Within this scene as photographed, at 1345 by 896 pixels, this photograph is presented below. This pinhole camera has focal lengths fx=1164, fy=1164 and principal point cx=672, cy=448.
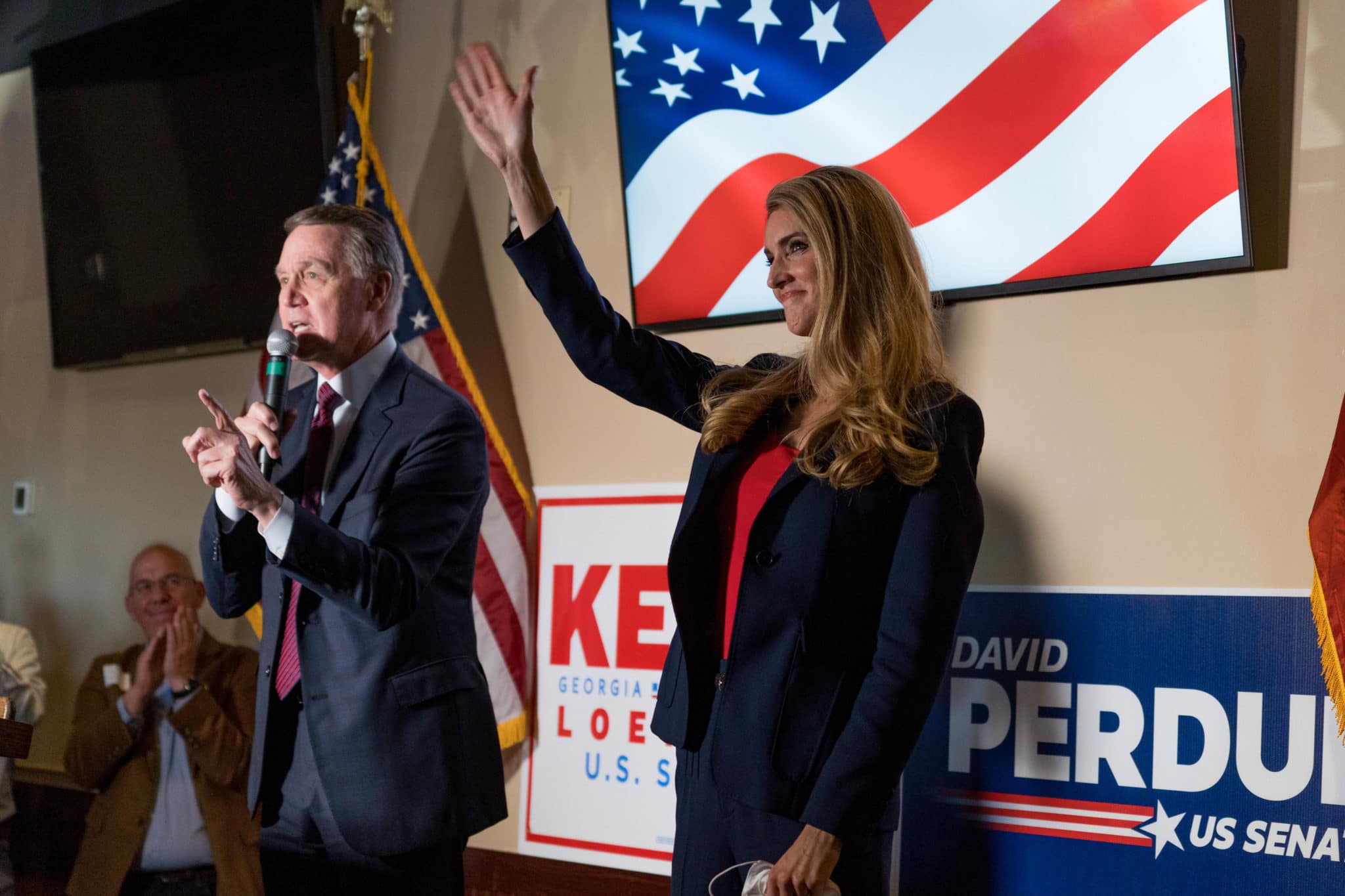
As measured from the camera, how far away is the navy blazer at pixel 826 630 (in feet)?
4.73

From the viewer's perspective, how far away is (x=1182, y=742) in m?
2.30

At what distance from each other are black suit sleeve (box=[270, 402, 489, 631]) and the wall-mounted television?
2.06 m

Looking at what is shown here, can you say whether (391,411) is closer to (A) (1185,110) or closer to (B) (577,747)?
(B) (577,747)

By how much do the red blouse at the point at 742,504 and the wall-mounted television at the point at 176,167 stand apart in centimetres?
258

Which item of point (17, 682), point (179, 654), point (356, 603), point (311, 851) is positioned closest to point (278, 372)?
point (356, 603)

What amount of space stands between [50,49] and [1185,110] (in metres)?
3.90

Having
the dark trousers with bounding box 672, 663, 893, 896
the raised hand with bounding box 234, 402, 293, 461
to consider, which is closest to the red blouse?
the dark trousers with bounding box 672, 663, 893, 896

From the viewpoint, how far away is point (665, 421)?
307cm

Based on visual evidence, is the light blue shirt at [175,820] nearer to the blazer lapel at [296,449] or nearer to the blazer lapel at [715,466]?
the blazer lapel at [296,449]

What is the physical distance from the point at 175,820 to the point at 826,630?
2.49m

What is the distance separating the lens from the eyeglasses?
12.0 feet

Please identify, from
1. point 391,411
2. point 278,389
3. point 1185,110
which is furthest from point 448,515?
point 1185,110

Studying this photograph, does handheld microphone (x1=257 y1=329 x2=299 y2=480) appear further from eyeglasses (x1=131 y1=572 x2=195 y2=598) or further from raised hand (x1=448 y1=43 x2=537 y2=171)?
eyeglasses (x1=131 y1=572 x2=195 y2=598)

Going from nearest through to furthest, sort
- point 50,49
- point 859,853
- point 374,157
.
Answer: point 859,853
point 374,157
point 50,49
